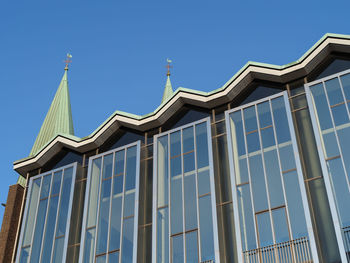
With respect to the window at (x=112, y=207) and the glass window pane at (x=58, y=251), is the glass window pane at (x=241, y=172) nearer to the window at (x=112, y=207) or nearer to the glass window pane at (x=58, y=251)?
the window at (x=112, y=207)

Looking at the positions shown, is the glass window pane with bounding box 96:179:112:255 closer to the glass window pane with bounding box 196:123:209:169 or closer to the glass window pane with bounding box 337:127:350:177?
the glass window pane with bounding box 196:123:209:169

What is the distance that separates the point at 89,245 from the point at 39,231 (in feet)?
9.38

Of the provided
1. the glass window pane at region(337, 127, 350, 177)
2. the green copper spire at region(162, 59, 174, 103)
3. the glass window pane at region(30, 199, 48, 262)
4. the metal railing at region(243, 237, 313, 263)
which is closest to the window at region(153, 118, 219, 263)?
the metal railing at region(243, 237, 313, 263)

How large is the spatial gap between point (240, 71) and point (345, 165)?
6541 mm

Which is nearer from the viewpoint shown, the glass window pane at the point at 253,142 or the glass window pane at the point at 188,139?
Result: the glass window pane at the point at 253,142

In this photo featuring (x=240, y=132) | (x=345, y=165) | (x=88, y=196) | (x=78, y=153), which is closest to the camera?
(x=345, y=165)

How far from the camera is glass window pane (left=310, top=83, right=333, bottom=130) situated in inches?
835

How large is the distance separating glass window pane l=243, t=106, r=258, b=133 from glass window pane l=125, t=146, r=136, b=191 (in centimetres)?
523

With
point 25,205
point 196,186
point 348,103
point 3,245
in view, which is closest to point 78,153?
point 25,205

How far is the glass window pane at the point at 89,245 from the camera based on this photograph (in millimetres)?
22453

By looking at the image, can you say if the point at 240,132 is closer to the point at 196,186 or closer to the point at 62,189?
the point at 196,186

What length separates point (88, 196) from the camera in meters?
24.4

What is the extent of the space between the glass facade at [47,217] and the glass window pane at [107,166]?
1.50 meters

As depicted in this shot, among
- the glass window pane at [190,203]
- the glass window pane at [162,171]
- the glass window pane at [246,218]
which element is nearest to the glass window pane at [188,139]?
the glass window pane at [162,171]
